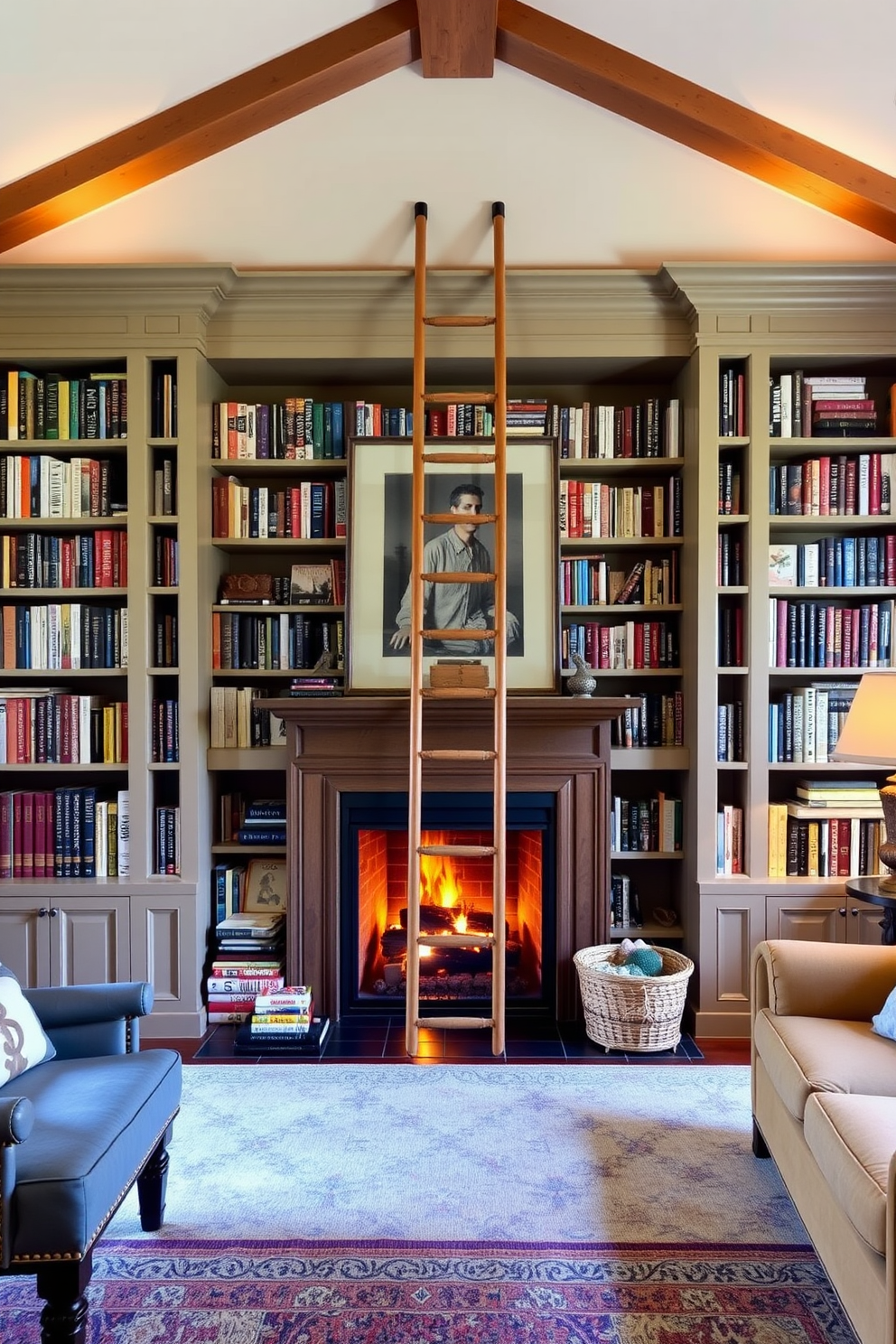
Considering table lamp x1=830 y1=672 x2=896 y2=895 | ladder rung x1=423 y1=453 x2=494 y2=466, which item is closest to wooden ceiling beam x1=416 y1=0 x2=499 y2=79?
ladder rung x1=423 y1=453 x2=494 y2=466

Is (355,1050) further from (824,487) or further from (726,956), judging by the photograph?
(824,487)

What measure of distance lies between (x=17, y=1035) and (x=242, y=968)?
1552mm

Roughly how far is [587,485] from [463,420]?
0.57 metres

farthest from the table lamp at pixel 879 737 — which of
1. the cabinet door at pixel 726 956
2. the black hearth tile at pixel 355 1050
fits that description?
the black hearth tile at pixel 355 1050

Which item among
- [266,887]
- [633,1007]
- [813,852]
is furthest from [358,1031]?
[813,852]

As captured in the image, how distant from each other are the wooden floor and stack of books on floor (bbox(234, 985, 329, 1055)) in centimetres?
4

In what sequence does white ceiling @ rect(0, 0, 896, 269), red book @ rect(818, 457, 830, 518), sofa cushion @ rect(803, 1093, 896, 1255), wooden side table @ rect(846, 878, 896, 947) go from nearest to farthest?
1. sofa cushion @ rect(803, 1093, 896, 1255)
2. white ceiling @ rect(0, 0, 896, 269)
3. wooden side table @ rect(846, 878, 896, 947)
4. red book @ rect(818, 457, 830, 518)

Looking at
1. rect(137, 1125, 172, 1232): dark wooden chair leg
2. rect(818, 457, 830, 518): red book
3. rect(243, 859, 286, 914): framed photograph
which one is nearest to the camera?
rect(137, 1125, 172, 1232): dark wooden chair leg

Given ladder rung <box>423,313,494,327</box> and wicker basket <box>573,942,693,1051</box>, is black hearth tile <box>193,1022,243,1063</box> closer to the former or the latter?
wicker basket <box>573,942,693,1051</box>

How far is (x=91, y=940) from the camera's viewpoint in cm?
355

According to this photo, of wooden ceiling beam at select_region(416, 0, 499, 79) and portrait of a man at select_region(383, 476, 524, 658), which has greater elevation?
wooden ceiling beam at select_region(416, 0, 499, 79)

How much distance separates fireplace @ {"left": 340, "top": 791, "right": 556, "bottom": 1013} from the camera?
3.66 meters

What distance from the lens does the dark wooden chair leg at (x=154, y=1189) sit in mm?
2207

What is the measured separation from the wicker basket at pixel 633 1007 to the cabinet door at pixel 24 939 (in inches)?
80.8
